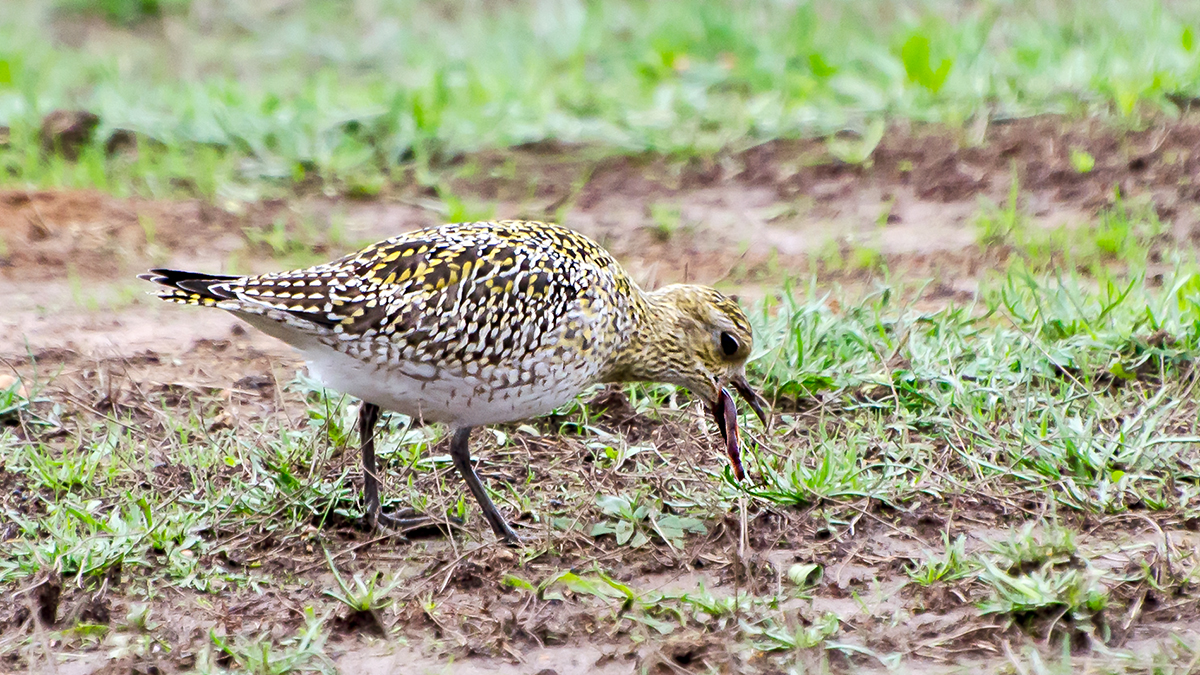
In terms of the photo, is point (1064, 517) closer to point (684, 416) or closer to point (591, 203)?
point (684, 416)

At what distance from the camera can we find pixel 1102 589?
4.02 meters

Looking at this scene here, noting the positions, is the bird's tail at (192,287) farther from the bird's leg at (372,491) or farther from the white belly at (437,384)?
the bird's leg at (372,491)

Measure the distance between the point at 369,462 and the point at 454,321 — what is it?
2.17 feet

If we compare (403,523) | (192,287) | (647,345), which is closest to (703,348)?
(647,345)

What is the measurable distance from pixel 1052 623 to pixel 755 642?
798 millimetres

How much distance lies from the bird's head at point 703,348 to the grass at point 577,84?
317 cm

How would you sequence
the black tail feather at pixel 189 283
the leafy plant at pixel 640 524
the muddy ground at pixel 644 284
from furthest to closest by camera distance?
the leafy plant at pixel 640 524 < the black tail feather at pixel 189 283 < the muddy ground at pixel 644 284

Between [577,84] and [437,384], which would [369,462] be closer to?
[437,384]

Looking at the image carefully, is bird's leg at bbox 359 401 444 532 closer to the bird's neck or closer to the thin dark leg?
the thin dark leg

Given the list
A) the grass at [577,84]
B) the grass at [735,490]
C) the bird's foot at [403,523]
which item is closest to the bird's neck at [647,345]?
the grass at [735,490]

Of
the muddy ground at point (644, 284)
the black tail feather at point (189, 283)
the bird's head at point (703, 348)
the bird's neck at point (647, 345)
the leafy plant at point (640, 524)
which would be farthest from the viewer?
the bird's head at point (703, 348)

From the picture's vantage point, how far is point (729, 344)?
197 inches

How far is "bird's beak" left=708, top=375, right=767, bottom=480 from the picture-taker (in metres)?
4.74

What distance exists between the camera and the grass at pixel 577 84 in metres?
8.11
